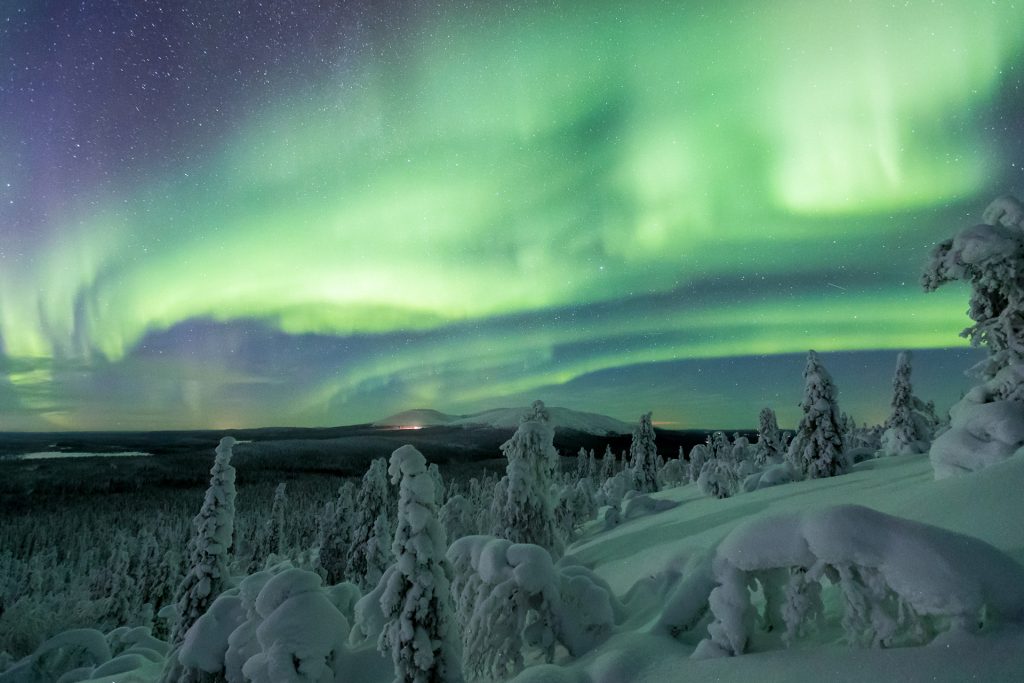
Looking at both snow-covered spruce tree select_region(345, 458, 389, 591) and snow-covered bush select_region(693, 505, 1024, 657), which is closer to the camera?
snow-covered bush select_region(693, 505, 1024, 657)

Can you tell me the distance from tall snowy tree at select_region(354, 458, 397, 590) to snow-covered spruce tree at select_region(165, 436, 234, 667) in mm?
14172

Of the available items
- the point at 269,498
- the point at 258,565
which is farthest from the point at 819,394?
the point at 269,498

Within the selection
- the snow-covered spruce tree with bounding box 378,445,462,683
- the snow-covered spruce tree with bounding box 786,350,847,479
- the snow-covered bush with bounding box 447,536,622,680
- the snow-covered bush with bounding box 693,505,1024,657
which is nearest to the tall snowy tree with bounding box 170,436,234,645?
the snow-covered spruce tree with bounding box 378,445,462,683

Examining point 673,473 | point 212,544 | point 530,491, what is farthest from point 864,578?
point 673,473

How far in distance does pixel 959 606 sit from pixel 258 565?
85.4 meters

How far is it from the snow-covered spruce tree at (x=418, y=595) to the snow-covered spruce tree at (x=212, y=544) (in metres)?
13.4

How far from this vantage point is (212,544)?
22.1m

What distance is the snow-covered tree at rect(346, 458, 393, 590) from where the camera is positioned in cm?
3559

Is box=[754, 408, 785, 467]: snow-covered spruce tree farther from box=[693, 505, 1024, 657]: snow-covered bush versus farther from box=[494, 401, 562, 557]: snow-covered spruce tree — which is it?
box=[693, 505, 1024, 657]: snow-covered bush

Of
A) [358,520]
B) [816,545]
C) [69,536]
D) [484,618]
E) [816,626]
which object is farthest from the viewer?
[69,536]

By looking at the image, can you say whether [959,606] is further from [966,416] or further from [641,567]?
[641,567]

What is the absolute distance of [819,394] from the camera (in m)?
32.7

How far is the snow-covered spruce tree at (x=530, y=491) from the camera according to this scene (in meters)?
25.6

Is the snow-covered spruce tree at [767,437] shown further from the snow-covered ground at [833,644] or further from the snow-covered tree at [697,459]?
the snow-covered ground at [833,644]
